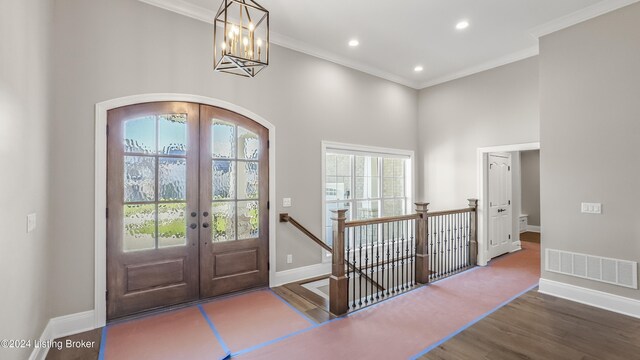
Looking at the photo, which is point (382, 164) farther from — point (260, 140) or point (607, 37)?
point (607, 37)

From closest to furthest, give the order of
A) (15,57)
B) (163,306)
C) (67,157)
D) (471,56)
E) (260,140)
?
(15,57), (67,157), (163,306), (260,140), (471,56)

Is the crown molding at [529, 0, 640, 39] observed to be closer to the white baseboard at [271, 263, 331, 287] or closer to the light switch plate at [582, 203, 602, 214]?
the light switch plate at [582, 203, 602, 214]

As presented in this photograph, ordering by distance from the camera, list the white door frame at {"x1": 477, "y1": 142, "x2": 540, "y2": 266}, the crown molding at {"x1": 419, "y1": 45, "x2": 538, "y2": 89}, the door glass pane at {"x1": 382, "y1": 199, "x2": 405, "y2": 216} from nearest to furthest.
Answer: the crown molding at {"x1": 419, "y1": 45, "x2": 538, "y2": 89}, the white door frame at {"x1": 477, "y1": 142, "x2": 540, "y2": 266}, the door glass pane at {"x1": 382, "y1": 199, "x2": 405, "y2": 216}

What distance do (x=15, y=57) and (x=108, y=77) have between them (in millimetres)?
1122

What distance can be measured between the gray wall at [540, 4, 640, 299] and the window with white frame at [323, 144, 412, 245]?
2419mm

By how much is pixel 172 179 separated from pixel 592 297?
515 centimetres

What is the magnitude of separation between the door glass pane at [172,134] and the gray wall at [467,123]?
458 cm

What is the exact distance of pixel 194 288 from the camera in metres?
3.42

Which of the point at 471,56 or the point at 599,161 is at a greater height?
the point at 471,56

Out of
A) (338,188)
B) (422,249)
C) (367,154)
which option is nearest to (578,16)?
(367,154)

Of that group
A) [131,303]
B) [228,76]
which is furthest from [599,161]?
[131,303]

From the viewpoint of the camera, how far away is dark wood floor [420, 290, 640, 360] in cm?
246

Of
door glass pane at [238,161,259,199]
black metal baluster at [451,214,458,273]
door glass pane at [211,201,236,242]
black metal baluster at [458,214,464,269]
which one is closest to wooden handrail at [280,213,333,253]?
door glass pane at [238,161,259,199]

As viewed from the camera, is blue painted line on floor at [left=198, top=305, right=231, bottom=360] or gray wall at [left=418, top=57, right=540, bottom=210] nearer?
blue painted line on floor at [left=198, top=305, right=231, bottom=360]
